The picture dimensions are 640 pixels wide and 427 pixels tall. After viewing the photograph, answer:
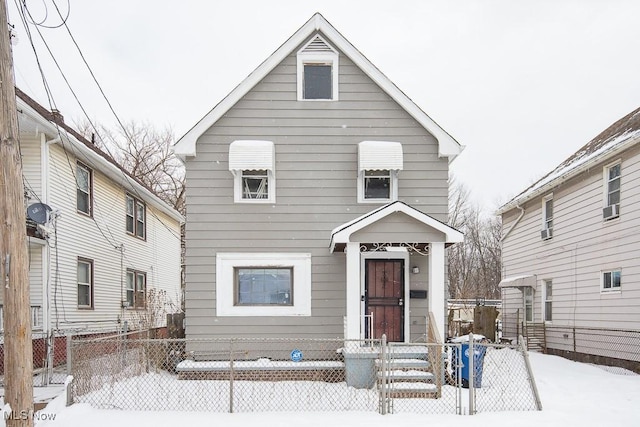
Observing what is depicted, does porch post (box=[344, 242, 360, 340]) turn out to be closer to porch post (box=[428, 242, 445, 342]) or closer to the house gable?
porch post (box=[428, 242, 445, 342])

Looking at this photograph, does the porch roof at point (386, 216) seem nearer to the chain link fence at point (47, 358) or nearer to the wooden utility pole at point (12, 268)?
the wooden utility pole at point (12, 268)

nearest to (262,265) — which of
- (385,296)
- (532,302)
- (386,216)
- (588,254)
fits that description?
(385,296)

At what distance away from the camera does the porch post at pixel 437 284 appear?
30.7 feet

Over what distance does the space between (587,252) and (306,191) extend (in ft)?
25.7

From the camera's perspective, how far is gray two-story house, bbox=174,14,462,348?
10.5 meters

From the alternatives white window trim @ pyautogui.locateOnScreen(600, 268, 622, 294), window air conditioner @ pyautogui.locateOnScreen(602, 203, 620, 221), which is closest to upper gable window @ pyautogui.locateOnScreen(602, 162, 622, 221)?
window air conditioner @ pyautogui.locateOnScreen(602, 203, 620, 221)

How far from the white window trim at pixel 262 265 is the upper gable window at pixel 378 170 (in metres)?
1.91

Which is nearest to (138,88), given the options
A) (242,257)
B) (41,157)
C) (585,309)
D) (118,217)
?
(118,217)

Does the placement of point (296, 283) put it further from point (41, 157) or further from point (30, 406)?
point (41, 157)

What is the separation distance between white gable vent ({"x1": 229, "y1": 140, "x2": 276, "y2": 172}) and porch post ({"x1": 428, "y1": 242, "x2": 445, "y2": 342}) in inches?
147

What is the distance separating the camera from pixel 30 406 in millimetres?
5676

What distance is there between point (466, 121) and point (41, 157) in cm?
5368

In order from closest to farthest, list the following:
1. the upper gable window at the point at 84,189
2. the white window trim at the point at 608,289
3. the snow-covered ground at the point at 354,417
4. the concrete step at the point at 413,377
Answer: the snow-covered ground at the point at 354,417 → the concrete step at the point at 413,377 → the white window trim at the point at 608,289 → the upper gable window at the point at 84,189

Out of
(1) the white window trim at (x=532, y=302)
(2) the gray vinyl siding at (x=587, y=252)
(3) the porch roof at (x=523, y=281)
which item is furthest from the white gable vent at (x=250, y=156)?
(1) the white window trim at (x=532, y=302)
